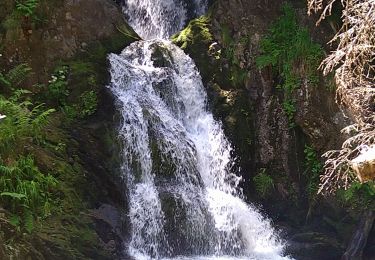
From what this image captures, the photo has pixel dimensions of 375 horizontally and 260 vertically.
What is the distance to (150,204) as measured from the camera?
8047mm

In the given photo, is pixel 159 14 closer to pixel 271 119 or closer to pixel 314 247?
pixel 271 119

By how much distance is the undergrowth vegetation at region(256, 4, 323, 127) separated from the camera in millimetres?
10078

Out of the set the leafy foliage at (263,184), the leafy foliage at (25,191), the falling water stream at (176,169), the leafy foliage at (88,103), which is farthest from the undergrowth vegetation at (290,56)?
the leafy foliage at (25,191)

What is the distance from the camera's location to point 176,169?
8.84m

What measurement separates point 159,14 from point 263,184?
22.1 ft

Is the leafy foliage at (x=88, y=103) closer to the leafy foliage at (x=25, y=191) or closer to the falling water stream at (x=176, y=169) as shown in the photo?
the falling water stream at (x=176, y=169)

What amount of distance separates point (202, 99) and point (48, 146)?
4.20 m

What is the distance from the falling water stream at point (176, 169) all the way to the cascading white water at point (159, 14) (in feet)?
9.18

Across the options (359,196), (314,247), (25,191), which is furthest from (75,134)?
(359,196)

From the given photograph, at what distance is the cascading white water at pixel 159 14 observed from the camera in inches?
548

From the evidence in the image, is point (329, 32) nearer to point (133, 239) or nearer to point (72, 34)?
point (72, 34)

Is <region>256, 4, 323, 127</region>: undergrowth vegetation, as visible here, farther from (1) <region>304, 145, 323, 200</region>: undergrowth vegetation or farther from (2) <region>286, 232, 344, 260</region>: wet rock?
(2) <region>286, 232, 344, 260</region>: wet rock

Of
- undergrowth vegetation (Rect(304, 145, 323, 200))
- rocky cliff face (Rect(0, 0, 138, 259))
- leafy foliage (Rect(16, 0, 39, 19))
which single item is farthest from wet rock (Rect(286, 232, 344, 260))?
leafy foliage (Rect(16, 0, 39, 19))

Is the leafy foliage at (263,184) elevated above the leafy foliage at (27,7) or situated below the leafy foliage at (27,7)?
below
